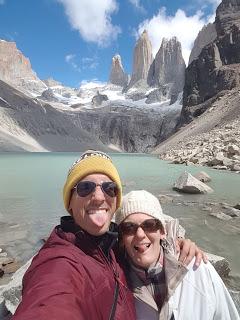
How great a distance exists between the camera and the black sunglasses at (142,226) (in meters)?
3.10

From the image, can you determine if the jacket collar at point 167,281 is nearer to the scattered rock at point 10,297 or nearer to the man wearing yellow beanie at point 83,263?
the man wearing yellow beanie at point 83,263

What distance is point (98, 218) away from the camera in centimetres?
277

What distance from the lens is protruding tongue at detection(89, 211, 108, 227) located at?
2738 mm

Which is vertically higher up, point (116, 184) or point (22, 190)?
point (116, 184)

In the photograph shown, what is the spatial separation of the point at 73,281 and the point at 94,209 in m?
0.83

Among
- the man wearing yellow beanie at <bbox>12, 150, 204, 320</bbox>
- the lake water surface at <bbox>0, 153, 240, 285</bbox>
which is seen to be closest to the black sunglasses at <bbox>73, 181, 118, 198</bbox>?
the man wearing yellow beanie at <bbox>12, 150, 204, 320</bbox>

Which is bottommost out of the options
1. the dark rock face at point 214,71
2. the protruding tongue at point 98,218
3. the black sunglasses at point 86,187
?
the protruding tongue at point 98,218

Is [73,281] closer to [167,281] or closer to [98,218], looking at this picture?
[98,218]

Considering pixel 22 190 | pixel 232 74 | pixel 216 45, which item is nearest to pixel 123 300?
pixel 22 190

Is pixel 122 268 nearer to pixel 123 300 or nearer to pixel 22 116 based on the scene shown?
pixel 123 300

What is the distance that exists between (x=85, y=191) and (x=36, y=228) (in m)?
7.92

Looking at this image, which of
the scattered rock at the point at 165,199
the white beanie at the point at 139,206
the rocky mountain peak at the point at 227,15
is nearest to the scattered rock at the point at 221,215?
the scattered rock at the point at 165,199

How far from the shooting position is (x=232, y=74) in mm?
96688

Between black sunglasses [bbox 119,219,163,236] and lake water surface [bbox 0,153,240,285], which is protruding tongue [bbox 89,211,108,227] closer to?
black sunglasses [bbox 119,219,163,236]
